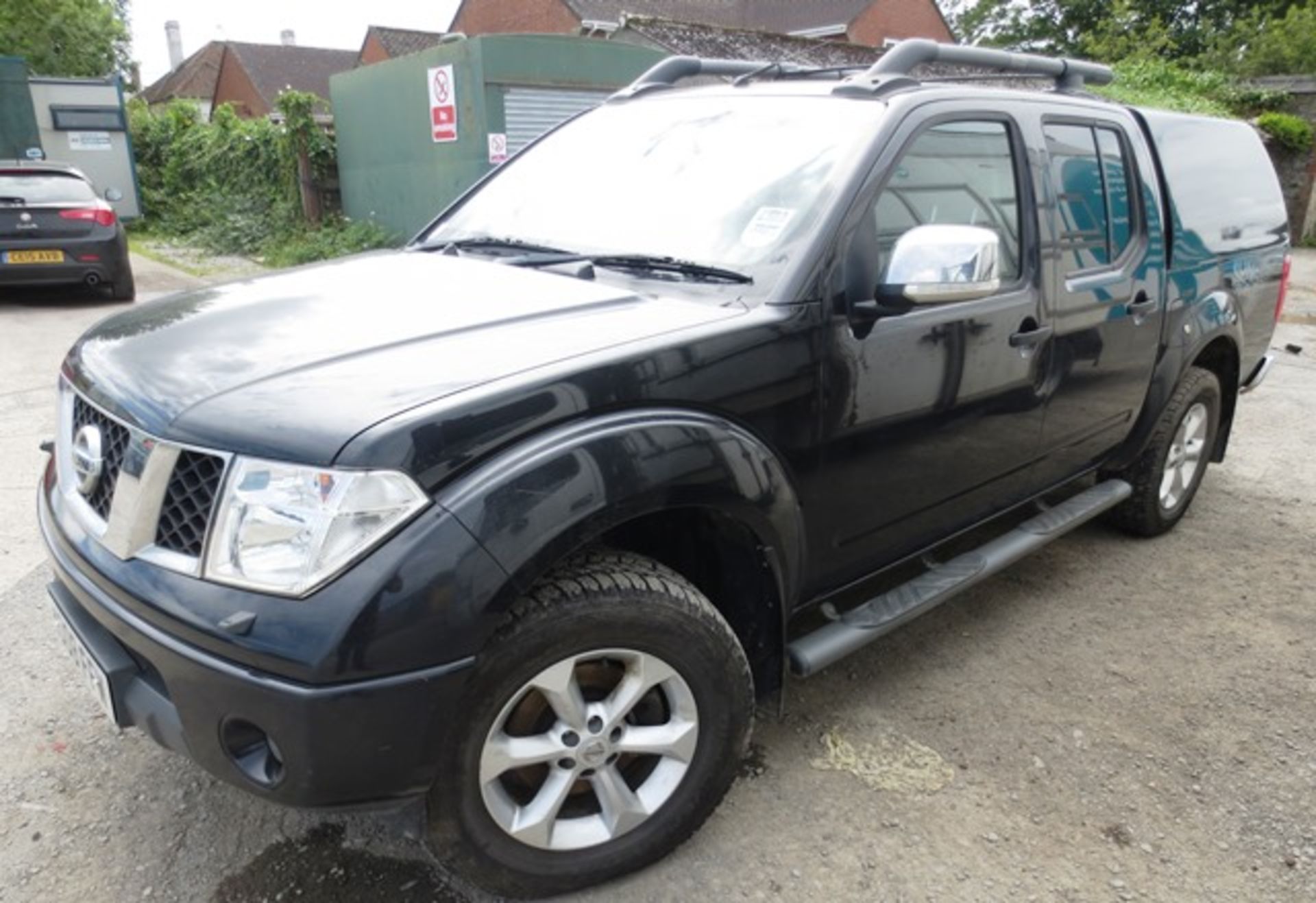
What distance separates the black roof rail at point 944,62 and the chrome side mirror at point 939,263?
642mm

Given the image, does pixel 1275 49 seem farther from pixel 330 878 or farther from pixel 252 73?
pixel 252 73

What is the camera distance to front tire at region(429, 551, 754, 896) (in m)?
1.91

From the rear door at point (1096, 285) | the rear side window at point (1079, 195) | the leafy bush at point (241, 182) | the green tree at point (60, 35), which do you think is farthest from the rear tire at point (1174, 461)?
the green tree at point (60, 35)

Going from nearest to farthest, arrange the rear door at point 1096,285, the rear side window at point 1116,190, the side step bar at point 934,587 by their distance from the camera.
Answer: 1. the side step bar at point 934,587
2. the rear door at point 1096,285
3. the rear side window at point 1116,190

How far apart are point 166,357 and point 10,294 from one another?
10471 mm

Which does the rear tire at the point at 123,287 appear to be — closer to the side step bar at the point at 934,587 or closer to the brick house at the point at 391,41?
the side step bar at the point at 934,587

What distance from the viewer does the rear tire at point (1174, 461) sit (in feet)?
13.1

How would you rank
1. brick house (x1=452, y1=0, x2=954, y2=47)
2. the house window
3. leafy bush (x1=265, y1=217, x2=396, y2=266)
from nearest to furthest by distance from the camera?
leafy bush (x1=265, y1=217, x2=396, y2=266)
the house window
brick house (x1=452, y1=0, x2=954, y2=47)

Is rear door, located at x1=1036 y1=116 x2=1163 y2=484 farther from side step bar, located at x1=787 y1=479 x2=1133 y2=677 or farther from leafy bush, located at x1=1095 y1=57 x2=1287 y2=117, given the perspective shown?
leafy bush, located at x1=1095 y1=57 x2=1287 y2=117

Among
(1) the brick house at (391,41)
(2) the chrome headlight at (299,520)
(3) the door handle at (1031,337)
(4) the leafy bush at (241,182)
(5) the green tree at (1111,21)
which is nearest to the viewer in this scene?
(2) the chrome headlight at (299,520)

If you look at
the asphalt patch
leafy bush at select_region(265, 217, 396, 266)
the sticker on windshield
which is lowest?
leafy bush at select_region(265, 217, 396, 266)

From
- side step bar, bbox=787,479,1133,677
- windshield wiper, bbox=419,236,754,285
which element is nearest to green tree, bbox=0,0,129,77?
windshield wiper, bbox=419,236,754,285

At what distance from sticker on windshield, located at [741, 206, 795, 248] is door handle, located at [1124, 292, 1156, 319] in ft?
5.47

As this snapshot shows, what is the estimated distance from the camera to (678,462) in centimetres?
204
